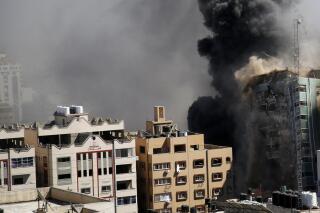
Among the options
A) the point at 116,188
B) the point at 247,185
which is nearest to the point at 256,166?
the point at 247,185

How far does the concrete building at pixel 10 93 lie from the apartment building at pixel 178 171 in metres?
15.6

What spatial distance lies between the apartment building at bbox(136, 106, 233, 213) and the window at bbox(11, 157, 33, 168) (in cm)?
377

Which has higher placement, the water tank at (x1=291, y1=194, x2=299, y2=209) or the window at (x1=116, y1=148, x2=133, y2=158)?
the window at (x1=116, y1=148, x2=133, y2=158)

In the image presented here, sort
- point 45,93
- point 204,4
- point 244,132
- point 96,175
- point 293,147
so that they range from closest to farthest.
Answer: point 96,175, point 293,147, point 244,132, point 204,4, point 45,93

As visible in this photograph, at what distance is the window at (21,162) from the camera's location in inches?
1184

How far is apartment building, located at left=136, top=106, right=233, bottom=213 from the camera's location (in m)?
32.4

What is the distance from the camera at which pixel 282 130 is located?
1359 inches

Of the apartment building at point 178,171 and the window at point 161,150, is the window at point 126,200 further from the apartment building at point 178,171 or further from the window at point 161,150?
the window at point 161,150

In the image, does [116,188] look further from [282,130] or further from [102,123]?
[282,130]

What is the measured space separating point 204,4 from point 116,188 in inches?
498

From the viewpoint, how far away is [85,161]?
30.7 m

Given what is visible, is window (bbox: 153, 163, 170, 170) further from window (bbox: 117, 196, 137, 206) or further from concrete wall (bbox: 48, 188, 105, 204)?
concrete wall (bbox: 48, 188, 105, 204)

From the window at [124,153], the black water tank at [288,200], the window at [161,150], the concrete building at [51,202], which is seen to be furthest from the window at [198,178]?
the black water tank at [288,200]

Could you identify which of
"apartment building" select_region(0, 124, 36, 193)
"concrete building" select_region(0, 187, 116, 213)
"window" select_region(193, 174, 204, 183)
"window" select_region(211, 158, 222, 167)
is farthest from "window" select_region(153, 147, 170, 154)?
"concrete building" select_region(0, 187, 116, 213)
